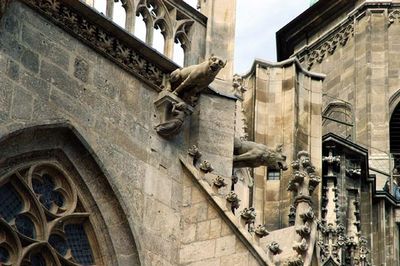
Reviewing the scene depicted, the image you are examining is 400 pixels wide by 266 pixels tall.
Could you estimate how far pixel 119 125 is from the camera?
13.4 metres

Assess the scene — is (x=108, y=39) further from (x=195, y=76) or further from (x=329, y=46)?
(x=329, y=46)

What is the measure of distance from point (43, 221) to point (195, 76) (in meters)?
2.13

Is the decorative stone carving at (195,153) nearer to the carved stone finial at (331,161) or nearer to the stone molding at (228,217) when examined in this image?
the stone molding at (228,217)

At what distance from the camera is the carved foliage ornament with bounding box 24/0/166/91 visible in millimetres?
13125

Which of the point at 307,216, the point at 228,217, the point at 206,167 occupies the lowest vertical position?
the point at 228,217

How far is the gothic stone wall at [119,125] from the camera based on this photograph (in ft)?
41.4

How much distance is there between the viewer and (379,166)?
28172 millimetres

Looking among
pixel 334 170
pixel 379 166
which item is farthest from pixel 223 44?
pixel 379 166

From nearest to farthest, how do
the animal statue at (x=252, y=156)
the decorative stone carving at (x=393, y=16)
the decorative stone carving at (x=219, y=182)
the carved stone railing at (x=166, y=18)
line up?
the decorative stone carving at (x=219, y=182) → the carved stone railing at (x=166, y=18) → the animal statue at (x=252, y=156) → the decorative stone carving at (x=393, y=16)

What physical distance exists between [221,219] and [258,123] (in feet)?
24.7

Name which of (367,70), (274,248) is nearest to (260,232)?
(274,248)

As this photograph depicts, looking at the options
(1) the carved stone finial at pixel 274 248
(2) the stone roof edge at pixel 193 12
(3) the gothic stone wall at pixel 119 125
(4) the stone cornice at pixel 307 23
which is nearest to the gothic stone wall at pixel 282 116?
(2) the stone roof edge at pixel 193 12

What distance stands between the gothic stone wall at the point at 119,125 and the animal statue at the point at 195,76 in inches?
9.6

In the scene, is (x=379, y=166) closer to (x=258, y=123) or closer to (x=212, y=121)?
(x=258, y=123)
